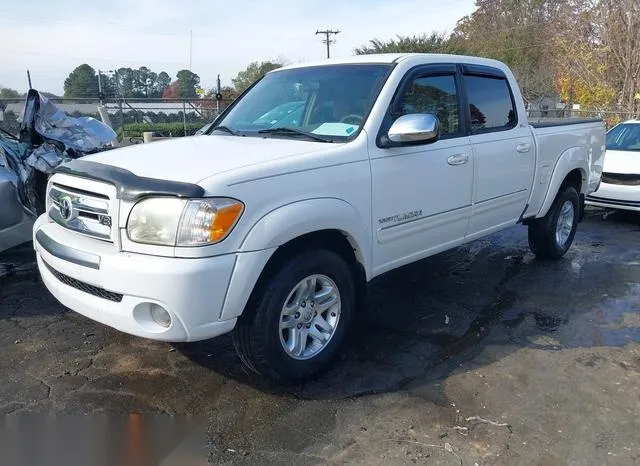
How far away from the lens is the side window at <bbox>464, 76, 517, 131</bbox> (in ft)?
15.3

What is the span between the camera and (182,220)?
9.25 feet

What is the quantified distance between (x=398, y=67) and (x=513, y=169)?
1595mm

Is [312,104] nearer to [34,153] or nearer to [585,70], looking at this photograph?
[34,153]

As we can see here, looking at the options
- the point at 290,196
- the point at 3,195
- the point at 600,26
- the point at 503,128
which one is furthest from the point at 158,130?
the point at 600,26

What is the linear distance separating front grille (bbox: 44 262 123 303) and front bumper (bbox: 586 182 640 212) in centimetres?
757

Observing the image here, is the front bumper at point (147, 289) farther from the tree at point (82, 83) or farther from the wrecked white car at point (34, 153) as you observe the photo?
the tree at point (82, 83)

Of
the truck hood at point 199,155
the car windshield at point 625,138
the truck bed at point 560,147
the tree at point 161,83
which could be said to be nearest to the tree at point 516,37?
the tree at point 161,83

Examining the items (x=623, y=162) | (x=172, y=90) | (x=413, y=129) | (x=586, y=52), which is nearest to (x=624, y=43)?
(x=586, y=52)

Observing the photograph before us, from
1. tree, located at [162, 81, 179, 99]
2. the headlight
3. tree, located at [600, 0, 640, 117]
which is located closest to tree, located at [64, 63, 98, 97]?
tree, located at [162, 81, 179, 99]

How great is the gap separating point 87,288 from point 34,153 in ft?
10.1

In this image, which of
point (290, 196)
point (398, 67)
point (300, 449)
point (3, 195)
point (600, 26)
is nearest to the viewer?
point (300, 449)

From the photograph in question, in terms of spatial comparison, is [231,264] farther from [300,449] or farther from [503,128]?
[503,128]

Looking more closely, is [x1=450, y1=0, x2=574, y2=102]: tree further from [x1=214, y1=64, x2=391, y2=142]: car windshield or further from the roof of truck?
[x1=214, y1=64, x2=391, y2=142]: car windshield

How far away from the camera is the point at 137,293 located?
2.86 m
